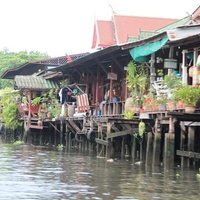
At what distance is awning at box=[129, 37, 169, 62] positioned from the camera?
17.4 meters

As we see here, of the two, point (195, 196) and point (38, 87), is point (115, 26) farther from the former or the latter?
point (195, 196)

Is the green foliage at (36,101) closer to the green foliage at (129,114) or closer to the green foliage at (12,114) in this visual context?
the green foliage at (12,114)

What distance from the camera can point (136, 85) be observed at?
19984 millimetres

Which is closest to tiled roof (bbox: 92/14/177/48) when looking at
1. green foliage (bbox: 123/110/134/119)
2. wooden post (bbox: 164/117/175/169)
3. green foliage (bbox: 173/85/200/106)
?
green foliage (bbox: 123/110/134/119)

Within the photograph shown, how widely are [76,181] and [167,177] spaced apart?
242 centimetres

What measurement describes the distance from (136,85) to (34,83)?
1501 centimetres

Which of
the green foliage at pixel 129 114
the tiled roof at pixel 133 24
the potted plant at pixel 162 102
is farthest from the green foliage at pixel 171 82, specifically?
the tiled roof at pixel 133 24

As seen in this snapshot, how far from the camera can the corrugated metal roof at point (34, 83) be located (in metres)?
33.8

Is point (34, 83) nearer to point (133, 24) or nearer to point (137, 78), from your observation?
point (133, 24)

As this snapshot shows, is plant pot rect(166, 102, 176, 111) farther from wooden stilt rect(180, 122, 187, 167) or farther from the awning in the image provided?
the awning

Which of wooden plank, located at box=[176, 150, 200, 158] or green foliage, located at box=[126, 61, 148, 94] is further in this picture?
green foliage, located at box=[126, 61, 148, 94]

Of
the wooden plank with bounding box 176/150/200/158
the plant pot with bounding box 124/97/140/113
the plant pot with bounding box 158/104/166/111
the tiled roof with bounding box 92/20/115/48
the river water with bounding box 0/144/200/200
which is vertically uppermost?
the tiled roof with bounding box 92/20/115/48

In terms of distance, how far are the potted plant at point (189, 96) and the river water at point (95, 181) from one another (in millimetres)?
1692

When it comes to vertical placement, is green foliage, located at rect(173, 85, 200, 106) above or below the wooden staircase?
above
